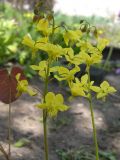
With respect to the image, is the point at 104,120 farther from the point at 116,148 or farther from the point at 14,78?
the point at 14,78

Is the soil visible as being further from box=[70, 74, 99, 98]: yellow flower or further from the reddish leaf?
box=[70, 74, 99, 98]: yellow flower

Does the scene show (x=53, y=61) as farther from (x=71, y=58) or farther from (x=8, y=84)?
(x=8, y=84)

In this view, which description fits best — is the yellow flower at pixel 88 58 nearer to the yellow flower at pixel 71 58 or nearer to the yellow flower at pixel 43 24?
the yellow flower at pixel 71 58

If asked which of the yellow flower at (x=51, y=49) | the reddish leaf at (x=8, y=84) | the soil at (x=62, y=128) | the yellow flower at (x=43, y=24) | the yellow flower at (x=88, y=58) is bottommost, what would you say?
the soil at (x=62, y=128)

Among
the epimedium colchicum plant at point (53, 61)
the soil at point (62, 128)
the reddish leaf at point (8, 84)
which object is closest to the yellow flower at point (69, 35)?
the epimedium colchicum plant at point (53, 61)

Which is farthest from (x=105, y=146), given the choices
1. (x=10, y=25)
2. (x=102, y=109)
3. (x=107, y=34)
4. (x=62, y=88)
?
(x=107, y=34)
